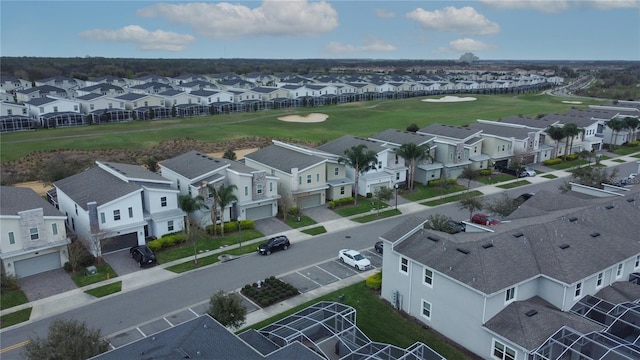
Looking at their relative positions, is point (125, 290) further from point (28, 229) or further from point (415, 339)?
point (415, 339)

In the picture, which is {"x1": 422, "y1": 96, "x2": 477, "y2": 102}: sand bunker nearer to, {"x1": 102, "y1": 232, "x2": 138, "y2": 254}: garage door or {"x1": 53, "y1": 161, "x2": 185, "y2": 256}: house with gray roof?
{"x1": 53, "y1": 161, "x2": 185, "y2": 256}: house with gray roof

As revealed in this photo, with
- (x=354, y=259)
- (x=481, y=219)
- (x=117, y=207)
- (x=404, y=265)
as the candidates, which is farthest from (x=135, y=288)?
(x=481, y=219)

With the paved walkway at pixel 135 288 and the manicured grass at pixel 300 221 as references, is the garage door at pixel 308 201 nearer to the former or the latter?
the manicured grass at pixel 300 221

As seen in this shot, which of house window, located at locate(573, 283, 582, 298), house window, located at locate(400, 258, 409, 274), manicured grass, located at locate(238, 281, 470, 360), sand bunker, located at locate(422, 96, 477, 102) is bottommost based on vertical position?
manicured grass, located at locate(238, 281, 470, 360)

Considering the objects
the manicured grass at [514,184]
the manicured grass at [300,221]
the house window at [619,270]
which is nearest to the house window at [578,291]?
the house window at [619,270]

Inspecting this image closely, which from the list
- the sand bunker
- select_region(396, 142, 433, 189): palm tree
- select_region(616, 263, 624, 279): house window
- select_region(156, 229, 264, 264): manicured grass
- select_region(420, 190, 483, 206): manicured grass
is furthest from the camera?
the sand bunker

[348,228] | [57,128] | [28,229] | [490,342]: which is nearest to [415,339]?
[490,342]

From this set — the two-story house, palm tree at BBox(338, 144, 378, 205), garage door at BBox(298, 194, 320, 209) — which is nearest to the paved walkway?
the two-story house
